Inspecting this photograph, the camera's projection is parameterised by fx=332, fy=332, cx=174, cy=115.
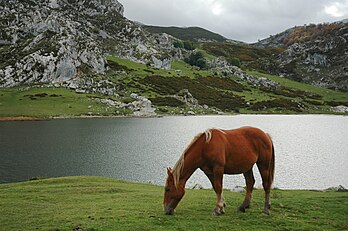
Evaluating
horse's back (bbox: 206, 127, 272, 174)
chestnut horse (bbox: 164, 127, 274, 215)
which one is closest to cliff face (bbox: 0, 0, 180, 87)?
chestnut horse (bbox: 164, 127, 274, 215)

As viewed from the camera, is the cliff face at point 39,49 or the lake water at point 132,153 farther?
the cliff face at point 39,49

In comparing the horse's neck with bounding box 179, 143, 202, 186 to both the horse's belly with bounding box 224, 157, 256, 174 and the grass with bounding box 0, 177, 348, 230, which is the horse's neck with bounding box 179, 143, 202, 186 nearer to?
the horse's belly with bounding box 224, 157, 256, 174

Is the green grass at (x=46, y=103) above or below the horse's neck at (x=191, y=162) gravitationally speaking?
below

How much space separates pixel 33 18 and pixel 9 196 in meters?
177

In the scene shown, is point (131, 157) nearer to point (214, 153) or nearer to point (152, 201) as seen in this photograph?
point (152, 201)

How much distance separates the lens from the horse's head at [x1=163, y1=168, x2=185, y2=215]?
1279 centimetres

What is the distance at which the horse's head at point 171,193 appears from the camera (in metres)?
12.8

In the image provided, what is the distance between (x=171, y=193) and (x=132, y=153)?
4217cm

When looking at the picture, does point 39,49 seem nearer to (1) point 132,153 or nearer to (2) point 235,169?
(1) point 132,153

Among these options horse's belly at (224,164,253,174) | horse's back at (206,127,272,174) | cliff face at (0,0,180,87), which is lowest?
horse's belly at (224,164,253,174)

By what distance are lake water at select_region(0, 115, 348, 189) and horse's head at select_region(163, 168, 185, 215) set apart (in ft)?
78.6

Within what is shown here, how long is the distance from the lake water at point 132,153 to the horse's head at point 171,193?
2395cm

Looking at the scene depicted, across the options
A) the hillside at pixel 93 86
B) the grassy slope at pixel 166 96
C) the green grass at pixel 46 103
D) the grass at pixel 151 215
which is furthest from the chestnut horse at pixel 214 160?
the grassy slope at pixel 166 96

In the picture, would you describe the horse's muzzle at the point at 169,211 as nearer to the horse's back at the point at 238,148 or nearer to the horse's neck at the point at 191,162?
the horse's neck at the point at 191,162
